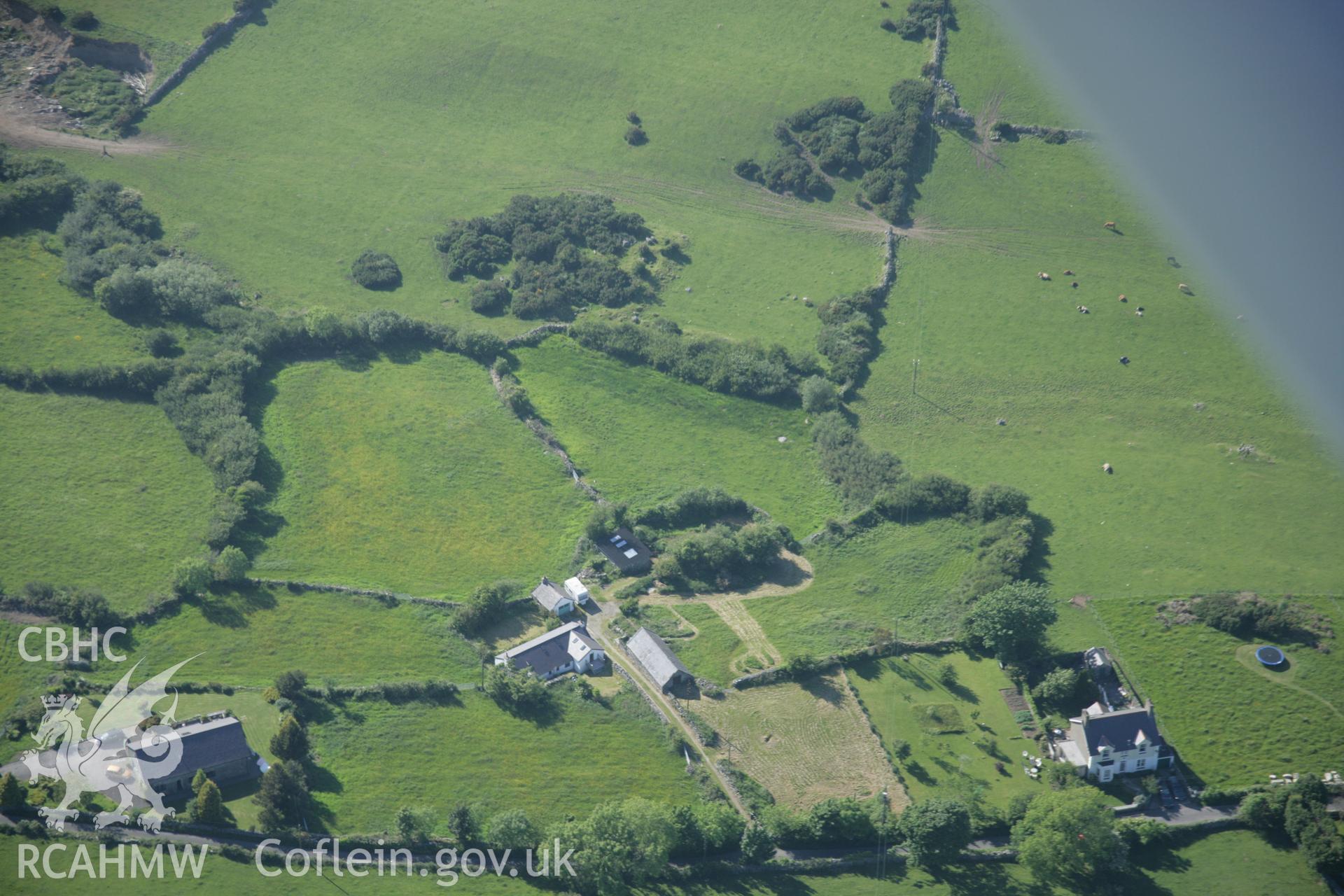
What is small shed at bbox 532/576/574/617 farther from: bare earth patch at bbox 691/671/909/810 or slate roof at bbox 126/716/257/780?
slate roof at bbox 126/716/257/780

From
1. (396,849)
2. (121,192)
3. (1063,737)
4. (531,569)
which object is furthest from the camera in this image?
(121,192)

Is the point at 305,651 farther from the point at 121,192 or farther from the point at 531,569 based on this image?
the point at 121,192

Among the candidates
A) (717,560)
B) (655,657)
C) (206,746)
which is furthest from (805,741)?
(206,746)

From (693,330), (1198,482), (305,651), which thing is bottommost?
(305,651)

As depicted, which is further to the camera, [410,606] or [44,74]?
[44,74]

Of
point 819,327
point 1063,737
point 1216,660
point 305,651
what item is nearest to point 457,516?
point 305,651

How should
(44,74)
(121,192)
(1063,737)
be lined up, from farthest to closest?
(44,74)
(121,192)
(1063,737)

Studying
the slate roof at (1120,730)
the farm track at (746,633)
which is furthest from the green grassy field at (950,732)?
the farm track at (746,633)
